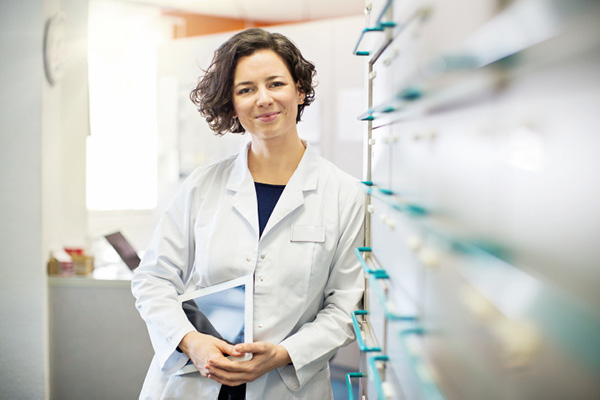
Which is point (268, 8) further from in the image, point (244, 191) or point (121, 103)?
point (244, 191)

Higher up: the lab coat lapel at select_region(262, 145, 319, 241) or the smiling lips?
the smiling lips

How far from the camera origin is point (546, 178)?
35cm

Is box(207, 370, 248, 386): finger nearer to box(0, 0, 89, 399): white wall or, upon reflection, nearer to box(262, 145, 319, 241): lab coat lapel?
box(262, 145, 319, 241): lab coat lapel

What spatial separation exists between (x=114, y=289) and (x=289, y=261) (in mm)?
1228

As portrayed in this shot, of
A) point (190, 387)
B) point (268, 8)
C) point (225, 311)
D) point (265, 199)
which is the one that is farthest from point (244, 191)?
point (268, 8)

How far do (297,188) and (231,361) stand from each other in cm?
53

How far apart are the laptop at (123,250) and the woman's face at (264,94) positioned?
1151 millimetres

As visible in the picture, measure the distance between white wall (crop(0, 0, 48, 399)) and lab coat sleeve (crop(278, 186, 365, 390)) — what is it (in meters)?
1.48

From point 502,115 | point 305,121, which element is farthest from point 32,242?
point 502,115

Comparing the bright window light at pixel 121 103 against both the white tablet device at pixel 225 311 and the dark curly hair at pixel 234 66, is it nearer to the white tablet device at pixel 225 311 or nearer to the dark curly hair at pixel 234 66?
the dark curly hair at pixel 234 66

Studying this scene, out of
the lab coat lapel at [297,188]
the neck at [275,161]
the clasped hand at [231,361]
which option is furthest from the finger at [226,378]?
the neck at [275,161]

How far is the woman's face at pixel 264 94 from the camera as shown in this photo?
1.43 meters

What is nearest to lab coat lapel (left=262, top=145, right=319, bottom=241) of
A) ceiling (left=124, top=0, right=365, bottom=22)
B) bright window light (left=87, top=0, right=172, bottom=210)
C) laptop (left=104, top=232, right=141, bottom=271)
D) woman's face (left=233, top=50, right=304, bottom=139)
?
woman's face (left=233, top=50, right=304, bottom=139)

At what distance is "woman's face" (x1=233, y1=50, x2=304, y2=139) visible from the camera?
143 cm
